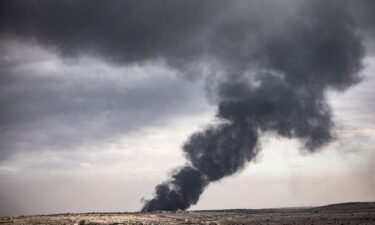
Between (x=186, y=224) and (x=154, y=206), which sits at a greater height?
(x=154, y=206)

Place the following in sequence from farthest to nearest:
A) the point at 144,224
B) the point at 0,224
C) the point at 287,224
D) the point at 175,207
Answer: the point at 175,207 < the point at 0,224 < the point at 144,224 < the point at 287,224

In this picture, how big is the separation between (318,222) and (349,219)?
7.62m

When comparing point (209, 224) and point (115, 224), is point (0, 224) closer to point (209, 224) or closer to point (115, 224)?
point (115, 224)

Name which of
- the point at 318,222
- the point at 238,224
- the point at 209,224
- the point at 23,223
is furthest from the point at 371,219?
the point at 23,223

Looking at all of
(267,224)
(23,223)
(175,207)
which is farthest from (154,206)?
(267,224)

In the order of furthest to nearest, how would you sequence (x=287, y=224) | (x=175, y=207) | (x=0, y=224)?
(x=175, y=207) < (x=0, y=224) < (x=287, y=224)

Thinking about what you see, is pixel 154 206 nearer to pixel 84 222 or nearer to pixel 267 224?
pixel 84 222

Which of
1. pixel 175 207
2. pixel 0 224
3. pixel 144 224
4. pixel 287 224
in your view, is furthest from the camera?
pixel 175 207

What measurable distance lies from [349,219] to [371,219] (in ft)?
15.4

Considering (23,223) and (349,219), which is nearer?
(349,219)

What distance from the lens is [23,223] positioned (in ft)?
340

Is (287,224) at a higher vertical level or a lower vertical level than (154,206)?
lower

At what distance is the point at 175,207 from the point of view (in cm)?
18988

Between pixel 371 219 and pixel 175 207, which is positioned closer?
pixel 371 219
